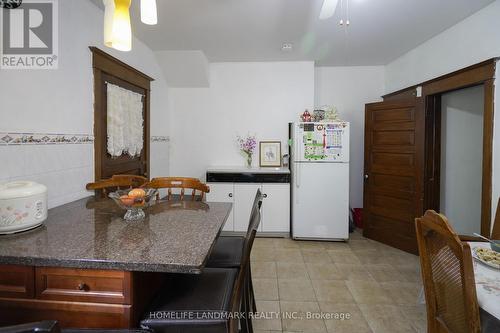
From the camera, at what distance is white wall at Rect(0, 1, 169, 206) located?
1.60m

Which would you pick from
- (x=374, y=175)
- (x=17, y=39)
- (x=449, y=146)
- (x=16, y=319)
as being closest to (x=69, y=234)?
(x=16, y=319)

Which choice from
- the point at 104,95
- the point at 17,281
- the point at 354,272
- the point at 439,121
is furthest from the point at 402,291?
the point at 104,95

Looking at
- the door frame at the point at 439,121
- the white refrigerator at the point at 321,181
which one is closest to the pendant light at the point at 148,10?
the white refrigerator at the point at 321,181

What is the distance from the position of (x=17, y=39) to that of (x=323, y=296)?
2.98 metres

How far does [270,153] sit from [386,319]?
2580mm

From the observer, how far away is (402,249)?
3.26 m

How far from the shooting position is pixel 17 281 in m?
1.03

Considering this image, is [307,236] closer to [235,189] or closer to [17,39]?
[235,189]

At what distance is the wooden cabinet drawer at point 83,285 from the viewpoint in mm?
995

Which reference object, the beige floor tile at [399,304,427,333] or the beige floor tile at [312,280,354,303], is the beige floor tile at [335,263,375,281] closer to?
the beige floor tile at [312,280,354,303]

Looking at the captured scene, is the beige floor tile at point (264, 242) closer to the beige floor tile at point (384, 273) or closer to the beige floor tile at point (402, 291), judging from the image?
the beige floor tile at point (384, 273)

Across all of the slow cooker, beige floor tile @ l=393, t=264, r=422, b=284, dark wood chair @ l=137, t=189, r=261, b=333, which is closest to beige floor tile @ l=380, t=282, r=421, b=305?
beige floor tile @ l=393, t=264, r=422, b=284

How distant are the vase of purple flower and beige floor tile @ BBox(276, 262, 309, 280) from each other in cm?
165

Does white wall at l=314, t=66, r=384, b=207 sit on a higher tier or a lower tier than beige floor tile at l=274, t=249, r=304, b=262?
higher
